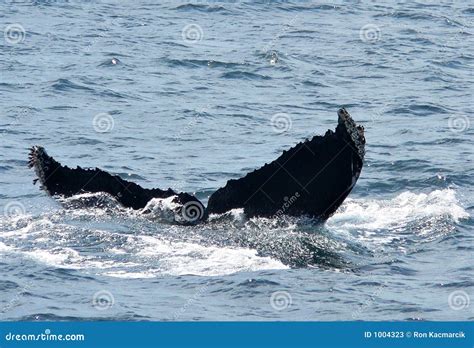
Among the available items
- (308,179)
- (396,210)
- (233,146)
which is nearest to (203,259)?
(308,179)

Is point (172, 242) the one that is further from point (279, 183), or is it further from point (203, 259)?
point (279, 183)

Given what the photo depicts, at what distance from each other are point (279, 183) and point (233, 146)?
Result: 10.3m

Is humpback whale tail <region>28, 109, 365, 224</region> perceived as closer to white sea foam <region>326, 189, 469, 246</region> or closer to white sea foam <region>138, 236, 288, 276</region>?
white sea foam <region>138, 236, 288, 276</region>

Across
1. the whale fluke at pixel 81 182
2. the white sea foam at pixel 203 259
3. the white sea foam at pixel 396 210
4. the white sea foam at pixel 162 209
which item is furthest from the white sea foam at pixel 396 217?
the whale fluke at pixel 81 182

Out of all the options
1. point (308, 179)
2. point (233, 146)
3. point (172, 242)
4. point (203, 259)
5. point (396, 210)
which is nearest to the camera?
point (308, 179)

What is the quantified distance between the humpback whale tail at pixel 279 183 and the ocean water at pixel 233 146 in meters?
0.27

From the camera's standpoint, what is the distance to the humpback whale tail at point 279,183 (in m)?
14.6

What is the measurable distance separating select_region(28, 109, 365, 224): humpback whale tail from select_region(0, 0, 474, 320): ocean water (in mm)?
268

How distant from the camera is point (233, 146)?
25.2 m

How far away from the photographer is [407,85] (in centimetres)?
3259

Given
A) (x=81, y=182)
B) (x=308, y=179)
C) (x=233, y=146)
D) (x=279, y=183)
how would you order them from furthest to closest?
(x=233, y=146), (x=81, y=182), (x=279, y=183), (x=308, y=179)

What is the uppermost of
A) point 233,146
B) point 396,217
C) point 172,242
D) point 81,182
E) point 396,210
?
point 233,146

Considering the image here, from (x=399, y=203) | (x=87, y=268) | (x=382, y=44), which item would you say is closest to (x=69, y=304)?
(x=87, y=268)

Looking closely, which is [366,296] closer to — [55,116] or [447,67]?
[55,116]
